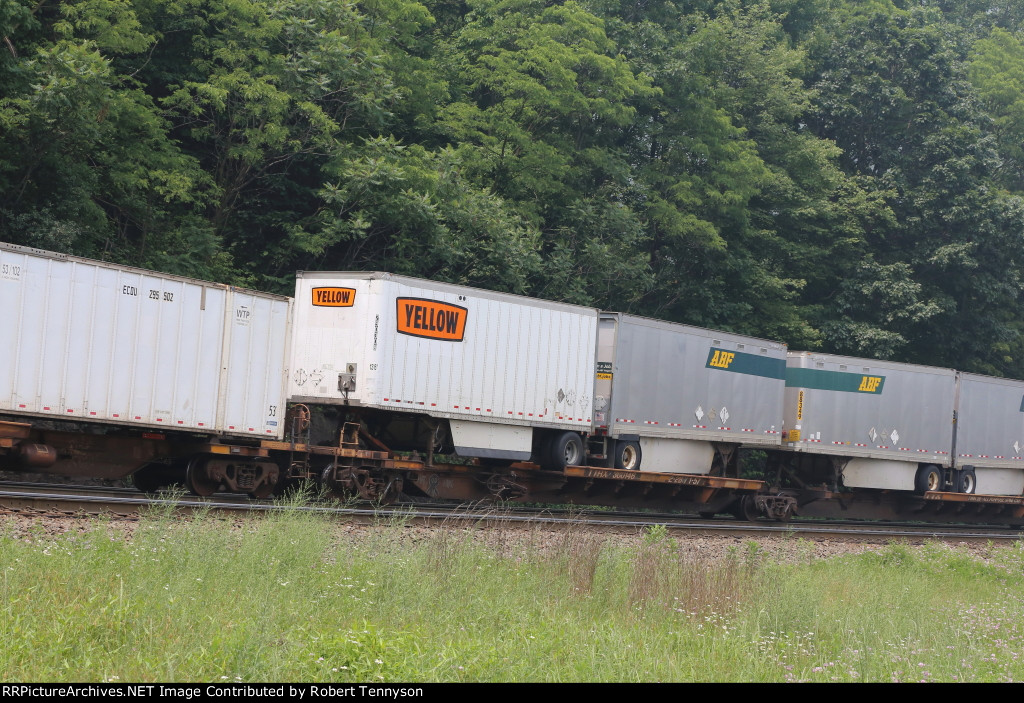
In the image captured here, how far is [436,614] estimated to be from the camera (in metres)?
8.81

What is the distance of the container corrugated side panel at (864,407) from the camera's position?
951 inches

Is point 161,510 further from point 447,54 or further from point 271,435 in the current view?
point 447,54

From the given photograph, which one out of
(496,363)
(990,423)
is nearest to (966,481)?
(990,423)

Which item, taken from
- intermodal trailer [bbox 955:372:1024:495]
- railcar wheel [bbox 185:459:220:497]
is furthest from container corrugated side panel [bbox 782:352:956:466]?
railcar wheel [bbox 185:459:220:497]

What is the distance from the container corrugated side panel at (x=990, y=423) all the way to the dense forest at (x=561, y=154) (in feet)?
22.7

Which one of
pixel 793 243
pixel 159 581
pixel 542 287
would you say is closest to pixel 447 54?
pixel 542 287

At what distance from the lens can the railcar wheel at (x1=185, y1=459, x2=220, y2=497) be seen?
52.6 ft

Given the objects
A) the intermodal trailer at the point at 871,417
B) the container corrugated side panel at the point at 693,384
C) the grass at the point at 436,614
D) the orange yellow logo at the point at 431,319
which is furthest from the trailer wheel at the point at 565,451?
the grass at the point at 436,614

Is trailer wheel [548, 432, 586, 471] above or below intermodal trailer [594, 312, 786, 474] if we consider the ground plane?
below

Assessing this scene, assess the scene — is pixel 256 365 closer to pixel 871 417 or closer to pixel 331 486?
pixel 331 486

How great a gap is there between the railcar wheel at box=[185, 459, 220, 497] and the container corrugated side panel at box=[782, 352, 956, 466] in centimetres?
1340

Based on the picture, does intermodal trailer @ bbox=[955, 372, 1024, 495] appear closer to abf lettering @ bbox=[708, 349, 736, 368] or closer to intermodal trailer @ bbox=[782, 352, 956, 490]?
intermodal trailer @ bbox=[782, 352, 956, 490]

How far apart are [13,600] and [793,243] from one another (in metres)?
32.9

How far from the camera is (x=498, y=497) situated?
18.8 metres
